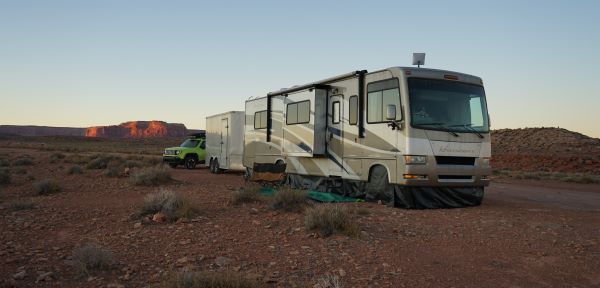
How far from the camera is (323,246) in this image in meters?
6.38

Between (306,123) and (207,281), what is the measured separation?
869 centimetres

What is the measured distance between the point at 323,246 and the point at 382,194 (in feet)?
14.6

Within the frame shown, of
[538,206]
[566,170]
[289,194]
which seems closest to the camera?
[289,194]

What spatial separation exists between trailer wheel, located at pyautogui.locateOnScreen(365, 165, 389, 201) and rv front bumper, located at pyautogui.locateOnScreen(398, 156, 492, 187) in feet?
2.17

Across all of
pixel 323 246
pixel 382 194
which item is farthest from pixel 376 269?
pixel 382 194

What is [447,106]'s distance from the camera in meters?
10.3

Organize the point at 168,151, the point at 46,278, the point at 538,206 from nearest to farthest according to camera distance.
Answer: the point at 46,278
the point at 538,206
the point at 168,151

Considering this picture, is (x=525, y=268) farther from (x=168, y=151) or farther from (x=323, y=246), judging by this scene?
(x=168, y=151)

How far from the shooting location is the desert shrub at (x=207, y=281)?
4320mm

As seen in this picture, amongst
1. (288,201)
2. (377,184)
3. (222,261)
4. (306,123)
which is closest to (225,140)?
(306,123)

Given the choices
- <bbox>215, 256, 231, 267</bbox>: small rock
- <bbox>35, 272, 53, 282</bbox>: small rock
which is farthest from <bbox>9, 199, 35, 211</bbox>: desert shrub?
<bbox>215, 256, 231, 267</bbox>: small rock

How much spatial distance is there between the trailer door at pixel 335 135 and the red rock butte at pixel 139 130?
14693cm

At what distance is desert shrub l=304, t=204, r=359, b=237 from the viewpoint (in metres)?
6.97

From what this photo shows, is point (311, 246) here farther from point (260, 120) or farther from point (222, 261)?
point (260, 120)
